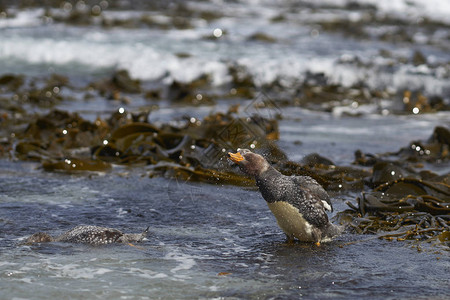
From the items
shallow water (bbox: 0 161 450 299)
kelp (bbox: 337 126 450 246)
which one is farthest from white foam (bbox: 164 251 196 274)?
kelp (bbox: 337 126 450 246)

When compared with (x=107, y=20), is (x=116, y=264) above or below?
below

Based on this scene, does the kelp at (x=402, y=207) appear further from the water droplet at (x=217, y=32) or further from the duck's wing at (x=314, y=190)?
the water droplet at (x=217, y=32)

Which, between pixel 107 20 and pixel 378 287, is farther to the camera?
pixel 107 20

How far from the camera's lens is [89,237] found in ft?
13.6

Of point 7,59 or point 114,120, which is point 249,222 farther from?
point 7,59

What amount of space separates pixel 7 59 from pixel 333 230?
36.4 ft

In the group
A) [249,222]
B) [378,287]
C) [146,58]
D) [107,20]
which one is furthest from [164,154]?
[107,20]

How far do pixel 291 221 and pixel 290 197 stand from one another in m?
0.16

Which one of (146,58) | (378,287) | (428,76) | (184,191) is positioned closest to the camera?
(378,287)

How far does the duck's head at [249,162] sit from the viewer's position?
13.2ft

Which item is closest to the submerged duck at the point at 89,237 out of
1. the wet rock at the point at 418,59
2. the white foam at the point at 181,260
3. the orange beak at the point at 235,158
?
the white foam at the point at 181,260

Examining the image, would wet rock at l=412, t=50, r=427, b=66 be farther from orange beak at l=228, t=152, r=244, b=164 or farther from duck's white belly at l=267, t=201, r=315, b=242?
orange beak at l=228, t=152, r=244, b=164

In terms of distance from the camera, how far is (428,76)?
1197 cm

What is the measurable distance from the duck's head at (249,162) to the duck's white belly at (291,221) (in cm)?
22
